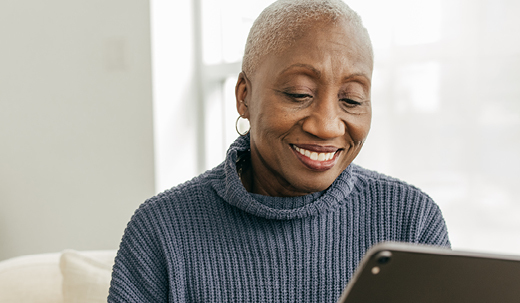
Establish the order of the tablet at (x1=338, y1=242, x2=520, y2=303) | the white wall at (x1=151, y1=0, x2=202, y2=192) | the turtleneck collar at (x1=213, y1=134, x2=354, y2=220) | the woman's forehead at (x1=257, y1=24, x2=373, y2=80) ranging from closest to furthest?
the tablet at (x1=338, y1=242, x2=520, y2=303) < the woman's forehead at (x1=257, y1=24, x2=373, y2=80) < the turtleneck collar at (x1=213, y1=134, x2=354, y2=220) < the white wall at (x1=151, y1=0, x2=202, y2=192)

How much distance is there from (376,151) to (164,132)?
38.2 inches

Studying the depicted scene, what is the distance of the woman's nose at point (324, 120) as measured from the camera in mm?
873

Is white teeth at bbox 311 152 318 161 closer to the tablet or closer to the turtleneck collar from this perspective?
the turtleneck collar

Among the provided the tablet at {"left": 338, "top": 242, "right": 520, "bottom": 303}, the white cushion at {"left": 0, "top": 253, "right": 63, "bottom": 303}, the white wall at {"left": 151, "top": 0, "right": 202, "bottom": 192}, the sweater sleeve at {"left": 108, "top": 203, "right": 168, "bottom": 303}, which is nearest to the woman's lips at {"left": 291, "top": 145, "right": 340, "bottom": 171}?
the sweater sleeve at {"left": 108, "top": 203, "right": 168, "bottom": 303}

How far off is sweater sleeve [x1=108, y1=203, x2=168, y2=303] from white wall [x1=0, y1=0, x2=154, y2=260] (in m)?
1.31

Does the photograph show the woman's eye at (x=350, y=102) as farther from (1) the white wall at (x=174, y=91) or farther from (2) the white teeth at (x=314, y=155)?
(1) the white wall at (x=174, y=91)

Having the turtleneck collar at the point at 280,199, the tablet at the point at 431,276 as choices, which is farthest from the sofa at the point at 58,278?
the tablet at the point at 431,276

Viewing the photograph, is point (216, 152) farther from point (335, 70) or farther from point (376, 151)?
point (335, 70)

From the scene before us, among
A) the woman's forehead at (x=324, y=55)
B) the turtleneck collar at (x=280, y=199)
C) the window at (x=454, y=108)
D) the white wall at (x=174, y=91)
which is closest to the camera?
the woman's forehead at (x=324, y=55)

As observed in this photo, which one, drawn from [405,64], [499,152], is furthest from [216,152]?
[499,152]

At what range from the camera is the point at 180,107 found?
2.32m

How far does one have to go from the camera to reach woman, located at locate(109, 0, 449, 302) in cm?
88

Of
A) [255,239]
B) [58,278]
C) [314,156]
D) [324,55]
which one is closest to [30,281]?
[58,278]

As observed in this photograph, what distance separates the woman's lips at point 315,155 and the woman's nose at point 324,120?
3 cm
